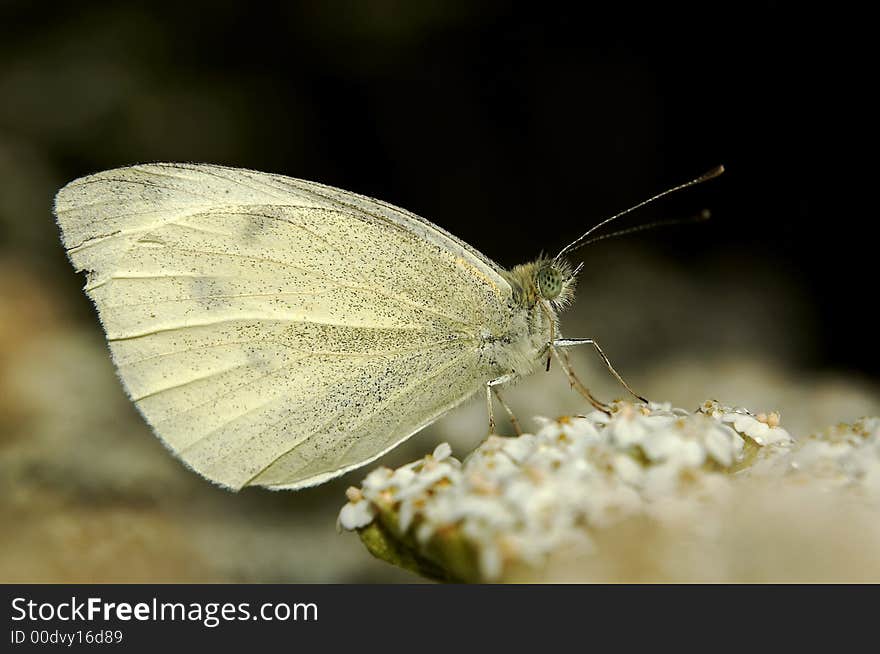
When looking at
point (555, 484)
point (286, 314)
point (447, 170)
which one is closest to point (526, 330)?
point (286, 314)

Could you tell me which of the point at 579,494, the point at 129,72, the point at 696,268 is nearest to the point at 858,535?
→ the point at 579,494

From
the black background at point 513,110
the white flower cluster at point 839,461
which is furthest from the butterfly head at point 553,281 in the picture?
the black background at point 513,110

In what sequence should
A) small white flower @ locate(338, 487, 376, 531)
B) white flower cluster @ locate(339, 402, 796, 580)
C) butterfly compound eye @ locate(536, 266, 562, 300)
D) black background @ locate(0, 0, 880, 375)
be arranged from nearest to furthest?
1. white flower cluster @ locate(339, 402, 796, 580)
2. small white flower @ locate(338, 487, 376, 531)
3. butterfly compound eye @ locate(536, 266, 562, 300)
4. black background @ locate(0, 0, 880, 375)

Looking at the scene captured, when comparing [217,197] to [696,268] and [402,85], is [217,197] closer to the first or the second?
[402,85]

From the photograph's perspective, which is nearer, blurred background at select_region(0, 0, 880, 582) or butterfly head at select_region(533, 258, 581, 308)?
butterfly head at select_region(533, 258, 581, 308)

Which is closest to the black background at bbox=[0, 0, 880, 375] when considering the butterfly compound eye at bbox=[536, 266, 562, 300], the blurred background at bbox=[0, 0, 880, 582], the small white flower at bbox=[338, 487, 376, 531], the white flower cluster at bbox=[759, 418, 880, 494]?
the blurred background at bbox=[0, 0, 880, 582]

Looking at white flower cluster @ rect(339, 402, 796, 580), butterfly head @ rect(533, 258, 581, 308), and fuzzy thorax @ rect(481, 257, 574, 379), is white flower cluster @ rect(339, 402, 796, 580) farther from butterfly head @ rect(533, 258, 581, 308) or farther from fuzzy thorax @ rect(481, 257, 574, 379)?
butterfly head @ rect(533, 258, 581, 308)

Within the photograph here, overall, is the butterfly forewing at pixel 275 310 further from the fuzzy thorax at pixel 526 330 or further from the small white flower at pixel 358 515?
the small white flower at pixel 358 515
